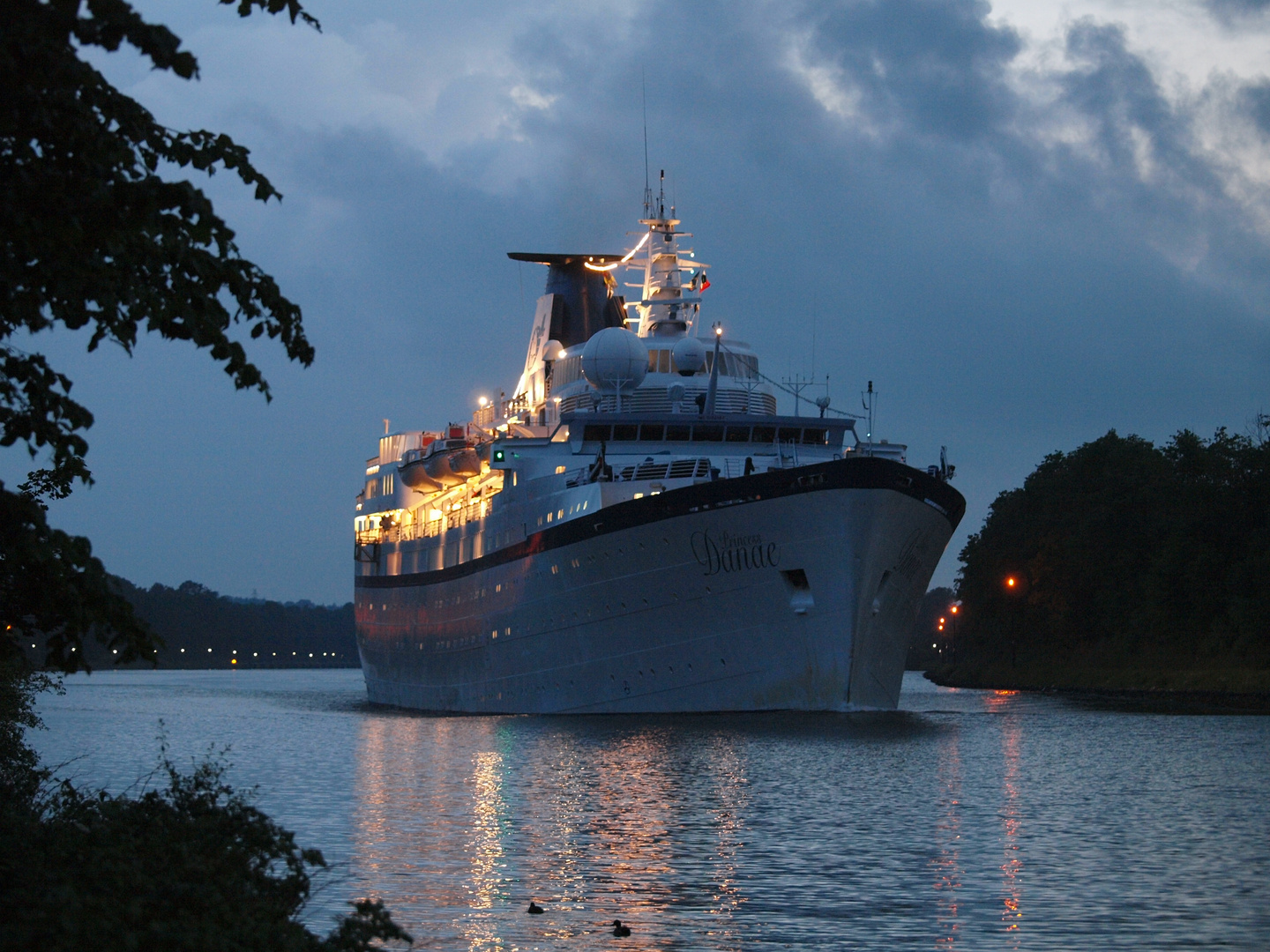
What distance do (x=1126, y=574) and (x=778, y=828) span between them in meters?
68.1

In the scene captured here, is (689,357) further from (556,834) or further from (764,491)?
(556,834)

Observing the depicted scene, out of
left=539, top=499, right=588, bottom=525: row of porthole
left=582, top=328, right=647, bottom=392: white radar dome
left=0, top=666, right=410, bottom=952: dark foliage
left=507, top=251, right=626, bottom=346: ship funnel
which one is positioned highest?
left=507, top=251, right=626, bottom=346: ship funnel

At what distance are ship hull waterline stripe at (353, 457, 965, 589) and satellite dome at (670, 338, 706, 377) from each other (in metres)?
8.38

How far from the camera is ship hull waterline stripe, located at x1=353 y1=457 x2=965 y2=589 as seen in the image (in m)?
34.7

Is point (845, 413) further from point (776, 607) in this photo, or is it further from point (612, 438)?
point (776, 607)

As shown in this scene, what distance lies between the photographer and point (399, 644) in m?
57.4

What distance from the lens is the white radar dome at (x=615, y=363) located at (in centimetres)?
4362

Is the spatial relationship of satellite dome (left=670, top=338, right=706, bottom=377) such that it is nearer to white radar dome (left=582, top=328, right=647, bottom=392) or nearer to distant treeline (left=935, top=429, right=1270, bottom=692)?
white radar dome (left=582, top=328, right=647, bottom=392)

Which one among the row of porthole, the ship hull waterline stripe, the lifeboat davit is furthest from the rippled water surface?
the lifeboat davit

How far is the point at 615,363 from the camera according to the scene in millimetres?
43656

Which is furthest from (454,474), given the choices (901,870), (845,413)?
(901,870)

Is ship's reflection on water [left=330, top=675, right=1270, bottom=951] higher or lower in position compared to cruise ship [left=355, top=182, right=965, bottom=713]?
lower

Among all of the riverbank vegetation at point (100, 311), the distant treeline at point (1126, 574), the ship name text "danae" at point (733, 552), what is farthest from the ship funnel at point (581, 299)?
the riverbank vegetation at point (100, 311)

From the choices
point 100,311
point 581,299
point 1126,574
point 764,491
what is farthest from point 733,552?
point 1126,574
